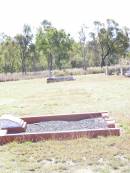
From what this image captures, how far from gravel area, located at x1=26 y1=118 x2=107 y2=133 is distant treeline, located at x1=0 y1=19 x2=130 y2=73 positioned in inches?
1573

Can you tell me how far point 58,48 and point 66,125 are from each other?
40526 millimetres

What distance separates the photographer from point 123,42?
184 ft

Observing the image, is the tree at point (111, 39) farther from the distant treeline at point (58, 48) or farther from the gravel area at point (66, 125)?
the gravel area at point (66, 125)

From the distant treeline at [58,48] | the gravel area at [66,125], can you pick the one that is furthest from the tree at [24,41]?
the gravel area at [66,125]

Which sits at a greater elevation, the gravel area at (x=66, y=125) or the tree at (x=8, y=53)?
the tree at (x=8, y=53)

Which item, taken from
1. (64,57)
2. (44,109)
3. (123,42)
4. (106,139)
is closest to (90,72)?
(64,57)

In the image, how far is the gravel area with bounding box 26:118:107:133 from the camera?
31.3 feet

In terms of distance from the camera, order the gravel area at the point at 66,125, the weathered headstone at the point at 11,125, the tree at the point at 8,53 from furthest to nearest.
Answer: the tree at the point at 8,53 → the gravel area at the point at 66,125 → the weathered headstone at the point at 11,125

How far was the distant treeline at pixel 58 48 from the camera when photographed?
5081 centimetres

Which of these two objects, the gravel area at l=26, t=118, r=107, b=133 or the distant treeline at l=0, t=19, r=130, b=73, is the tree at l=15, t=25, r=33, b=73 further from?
the gravel area at l=26, t=118, r=107, b=133

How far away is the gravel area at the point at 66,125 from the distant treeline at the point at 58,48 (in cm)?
3996

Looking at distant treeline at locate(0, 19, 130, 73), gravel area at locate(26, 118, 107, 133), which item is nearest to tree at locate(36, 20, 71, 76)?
distant treeline at locate(0, 19, 130, 73)

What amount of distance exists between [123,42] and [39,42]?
12.0 meters

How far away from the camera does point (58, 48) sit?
5006cm
